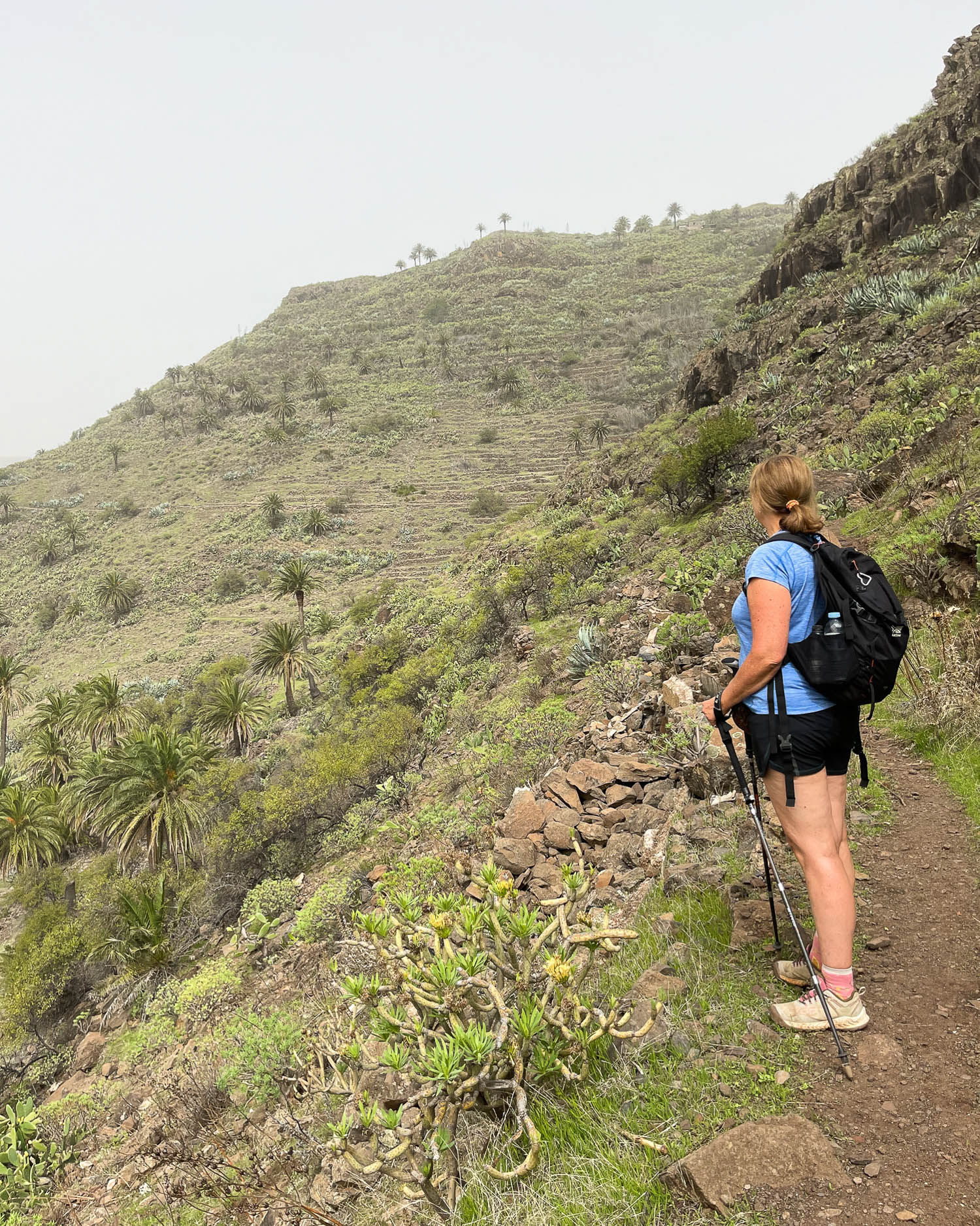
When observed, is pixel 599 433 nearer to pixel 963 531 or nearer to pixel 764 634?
pixel 963 531

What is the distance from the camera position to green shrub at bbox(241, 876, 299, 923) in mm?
12648

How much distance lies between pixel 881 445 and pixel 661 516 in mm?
6960

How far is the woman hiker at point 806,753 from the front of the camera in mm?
2369

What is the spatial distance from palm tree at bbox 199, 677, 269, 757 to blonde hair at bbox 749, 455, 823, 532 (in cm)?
2581

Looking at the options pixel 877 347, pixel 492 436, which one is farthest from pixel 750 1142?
pixel 492 436

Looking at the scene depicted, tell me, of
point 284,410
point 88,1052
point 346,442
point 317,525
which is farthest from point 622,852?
point 284,410

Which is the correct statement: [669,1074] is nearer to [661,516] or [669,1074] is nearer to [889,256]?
[661,516]

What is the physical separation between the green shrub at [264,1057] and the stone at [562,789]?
305 cm

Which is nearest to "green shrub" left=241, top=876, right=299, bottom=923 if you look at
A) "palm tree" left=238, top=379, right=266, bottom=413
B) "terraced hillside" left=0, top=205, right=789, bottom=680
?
"terraced hillside" left=0, top=205, right=789, bottom=680

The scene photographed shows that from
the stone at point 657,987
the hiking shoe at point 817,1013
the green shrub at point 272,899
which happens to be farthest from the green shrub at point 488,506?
the hiking shoe at point 817,1013

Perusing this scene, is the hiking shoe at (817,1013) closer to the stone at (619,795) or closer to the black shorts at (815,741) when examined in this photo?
the black shorts at (815,741)

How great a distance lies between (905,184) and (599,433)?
32.6 metres

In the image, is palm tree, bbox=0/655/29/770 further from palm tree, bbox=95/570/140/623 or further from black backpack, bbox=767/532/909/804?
black backpack, bbox=767/532/909/804

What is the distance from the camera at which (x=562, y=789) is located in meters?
6.38
